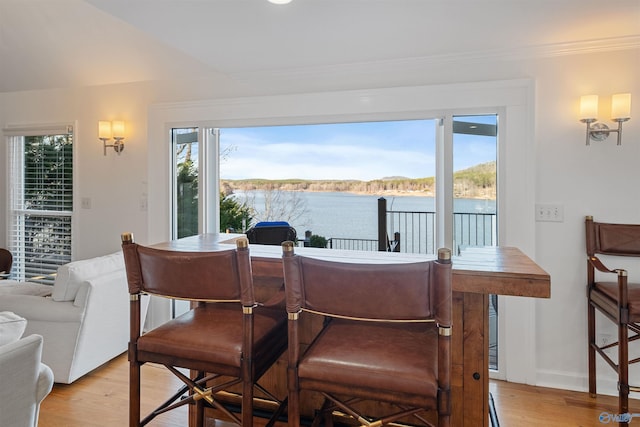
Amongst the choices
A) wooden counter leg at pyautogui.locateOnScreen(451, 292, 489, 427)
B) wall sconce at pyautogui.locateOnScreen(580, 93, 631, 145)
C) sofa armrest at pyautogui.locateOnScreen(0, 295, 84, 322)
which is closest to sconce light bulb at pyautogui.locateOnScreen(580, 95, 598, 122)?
wall sconce at pyautogui.locateOnScreen(580, 93, 631, 145)

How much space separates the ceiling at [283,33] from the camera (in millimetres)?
2133

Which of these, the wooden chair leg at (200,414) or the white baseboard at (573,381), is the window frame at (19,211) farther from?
the white baseboard at (573,381)

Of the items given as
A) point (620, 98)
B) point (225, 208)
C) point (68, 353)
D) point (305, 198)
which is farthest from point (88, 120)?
point (620, 98)

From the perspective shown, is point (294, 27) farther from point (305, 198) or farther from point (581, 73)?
point (305, 198)

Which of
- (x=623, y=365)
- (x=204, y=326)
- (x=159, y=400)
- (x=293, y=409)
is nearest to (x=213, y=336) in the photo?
(x=204, y=326)

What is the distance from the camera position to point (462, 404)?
1562 millimetres

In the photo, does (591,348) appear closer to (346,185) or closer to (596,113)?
(596,113)

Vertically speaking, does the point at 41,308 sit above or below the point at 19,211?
below

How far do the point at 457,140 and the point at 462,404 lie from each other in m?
1.85

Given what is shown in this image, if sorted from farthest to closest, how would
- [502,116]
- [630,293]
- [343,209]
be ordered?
1. [343,209]
2. [502,116]
3. [630,293]

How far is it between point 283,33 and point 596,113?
2042 mm

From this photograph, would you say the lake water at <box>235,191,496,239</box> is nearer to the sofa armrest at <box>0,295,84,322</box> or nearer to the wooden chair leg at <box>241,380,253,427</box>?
the sofa armrest at <box>0,295,84,322</box>

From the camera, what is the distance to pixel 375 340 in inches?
52.2

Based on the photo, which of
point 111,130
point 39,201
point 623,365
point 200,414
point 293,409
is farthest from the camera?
point 39,201
